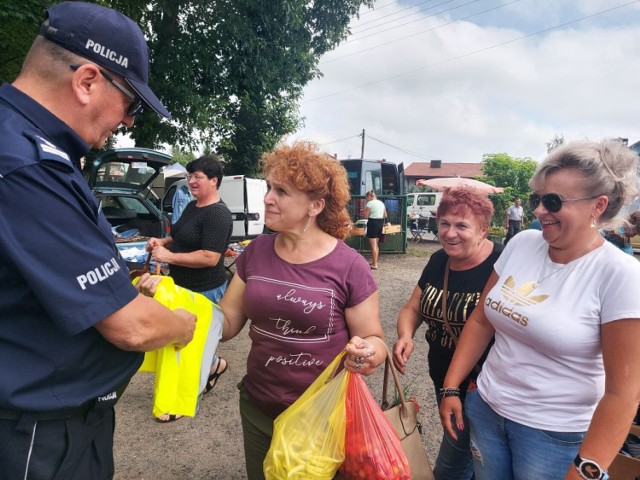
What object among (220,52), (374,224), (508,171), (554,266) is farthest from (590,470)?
(508,171)

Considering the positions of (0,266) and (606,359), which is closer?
(0,266)

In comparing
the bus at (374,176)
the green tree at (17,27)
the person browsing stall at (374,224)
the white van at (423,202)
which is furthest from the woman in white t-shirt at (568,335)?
the white van at (423,202)

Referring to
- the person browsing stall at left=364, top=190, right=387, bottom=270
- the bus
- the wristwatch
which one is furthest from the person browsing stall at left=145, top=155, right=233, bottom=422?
the bus

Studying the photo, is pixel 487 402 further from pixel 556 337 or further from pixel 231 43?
pixel 231 43

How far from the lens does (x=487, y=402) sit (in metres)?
1.71

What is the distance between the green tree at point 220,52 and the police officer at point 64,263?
29.3ft

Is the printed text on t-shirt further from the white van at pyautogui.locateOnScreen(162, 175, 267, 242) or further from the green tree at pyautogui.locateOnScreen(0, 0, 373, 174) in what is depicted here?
the green tree at pyautogui.locateOnScreen(0, 0, 373, 174)

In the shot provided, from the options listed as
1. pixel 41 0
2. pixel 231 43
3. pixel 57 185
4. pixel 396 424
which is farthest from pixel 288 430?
pixel 231 43

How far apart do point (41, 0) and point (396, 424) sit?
7.76 m

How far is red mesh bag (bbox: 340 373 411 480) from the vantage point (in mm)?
1390

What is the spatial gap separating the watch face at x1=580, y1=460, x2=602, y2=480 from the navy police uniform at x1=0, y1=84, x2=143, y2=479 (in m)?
1.51

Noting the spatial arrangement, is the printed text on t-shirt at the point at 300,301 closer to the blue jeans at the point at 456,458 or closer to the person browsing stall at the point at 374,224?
the blue jeans at the point at 456,458

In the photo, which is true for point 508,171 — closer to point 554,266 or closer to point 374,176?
point 374,176

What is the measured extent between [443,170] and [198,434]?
186 ft
